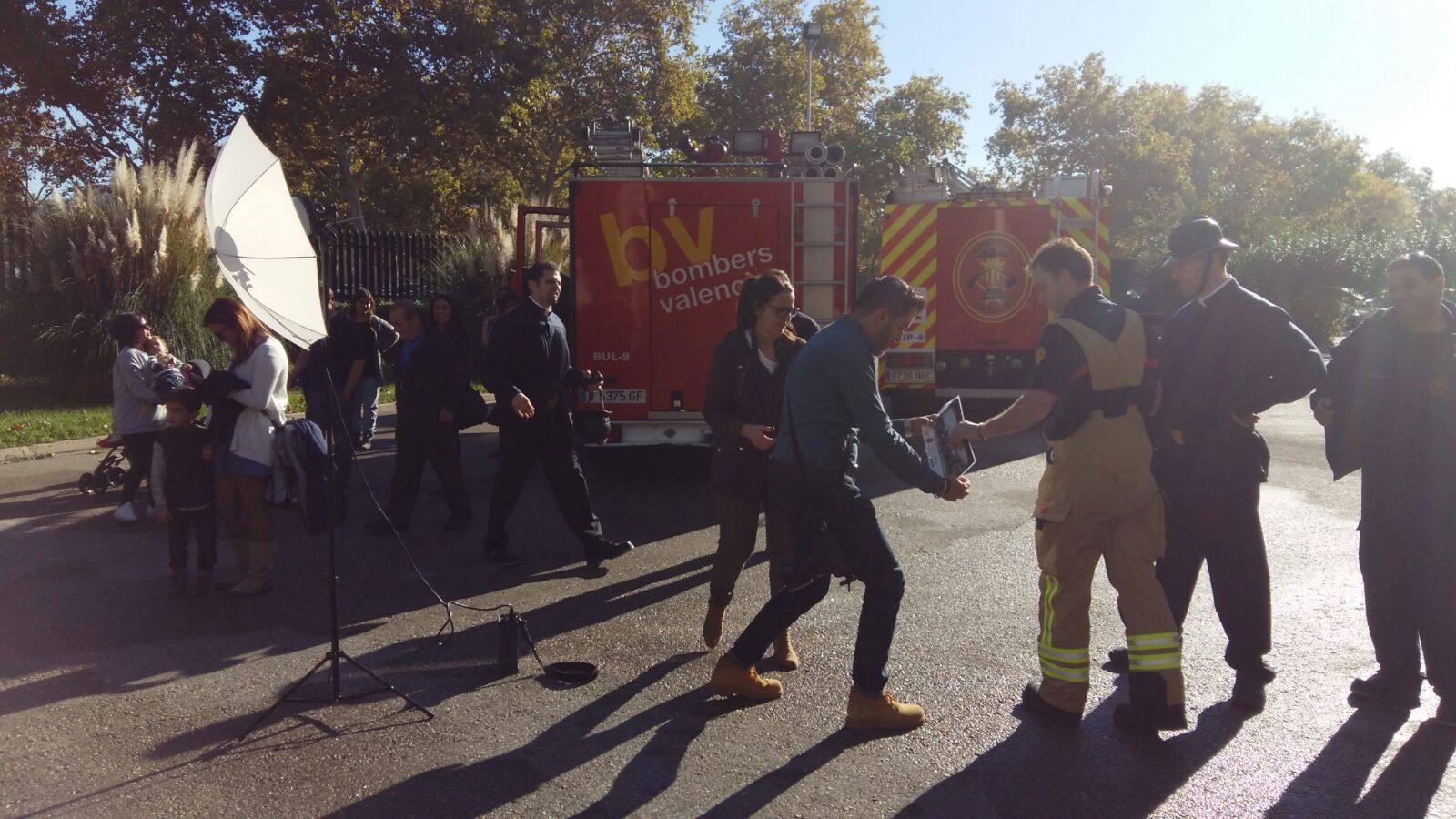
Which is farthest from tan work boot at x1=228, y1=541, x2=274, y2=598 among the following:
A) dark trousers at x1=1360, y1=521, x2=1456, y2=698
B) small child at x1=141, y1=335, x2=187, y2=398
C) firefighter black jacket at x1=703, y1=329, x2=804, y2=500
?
dark trousers at x1=1360, y1=521, x2=1456, y2=698

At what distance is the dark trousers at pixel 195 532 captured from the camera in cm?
596

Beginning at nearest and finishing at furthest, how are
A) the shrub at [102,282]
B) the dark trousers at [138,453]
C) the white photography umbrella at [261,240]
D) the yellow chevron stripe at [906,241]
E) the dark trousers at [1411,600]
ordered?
the white photography umbrella at [261,240] < the dark trousers at [1411,600] < the dark trousers at [138,453] < the yellow chevron stripe at [906,241] < the shrub at [102,282]

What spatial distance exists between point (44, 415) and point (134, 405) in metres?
6.08

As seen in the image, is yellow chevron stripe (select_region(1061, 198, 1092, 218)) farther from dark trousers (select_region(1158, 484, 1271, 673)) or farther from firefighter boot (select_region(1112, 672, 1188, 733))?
firefighter boot (select_region(1112, 672, 1188, 733))

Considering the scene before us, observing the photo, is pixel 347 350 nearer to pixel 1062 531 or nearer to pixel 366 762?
pixel 366 762

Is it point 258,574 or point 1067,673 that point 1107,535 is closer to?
point 1067,673

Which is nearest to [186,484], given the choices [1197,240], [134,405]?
[134,405]

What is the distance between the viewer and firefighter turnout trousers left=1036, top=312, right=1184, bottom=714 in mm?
4207

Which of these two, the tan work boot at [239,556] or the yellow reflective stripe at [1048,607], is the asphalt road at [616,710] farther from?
the yellow reflective stripe at [1048,607]

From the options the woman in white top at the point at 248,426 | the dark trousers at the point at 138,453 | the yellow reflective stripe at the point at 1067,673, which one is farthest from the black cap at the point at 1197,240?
the dark trousers at the point at 138,453

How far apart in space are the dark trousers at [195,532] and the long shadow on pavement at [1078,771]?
13.6ft

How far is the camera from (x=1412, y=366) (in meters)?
4.66

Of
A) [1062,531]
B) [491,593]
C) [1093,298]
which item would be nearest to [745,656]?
[1062,531]

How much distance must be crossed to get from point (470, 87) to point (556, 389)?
16.2 meters
